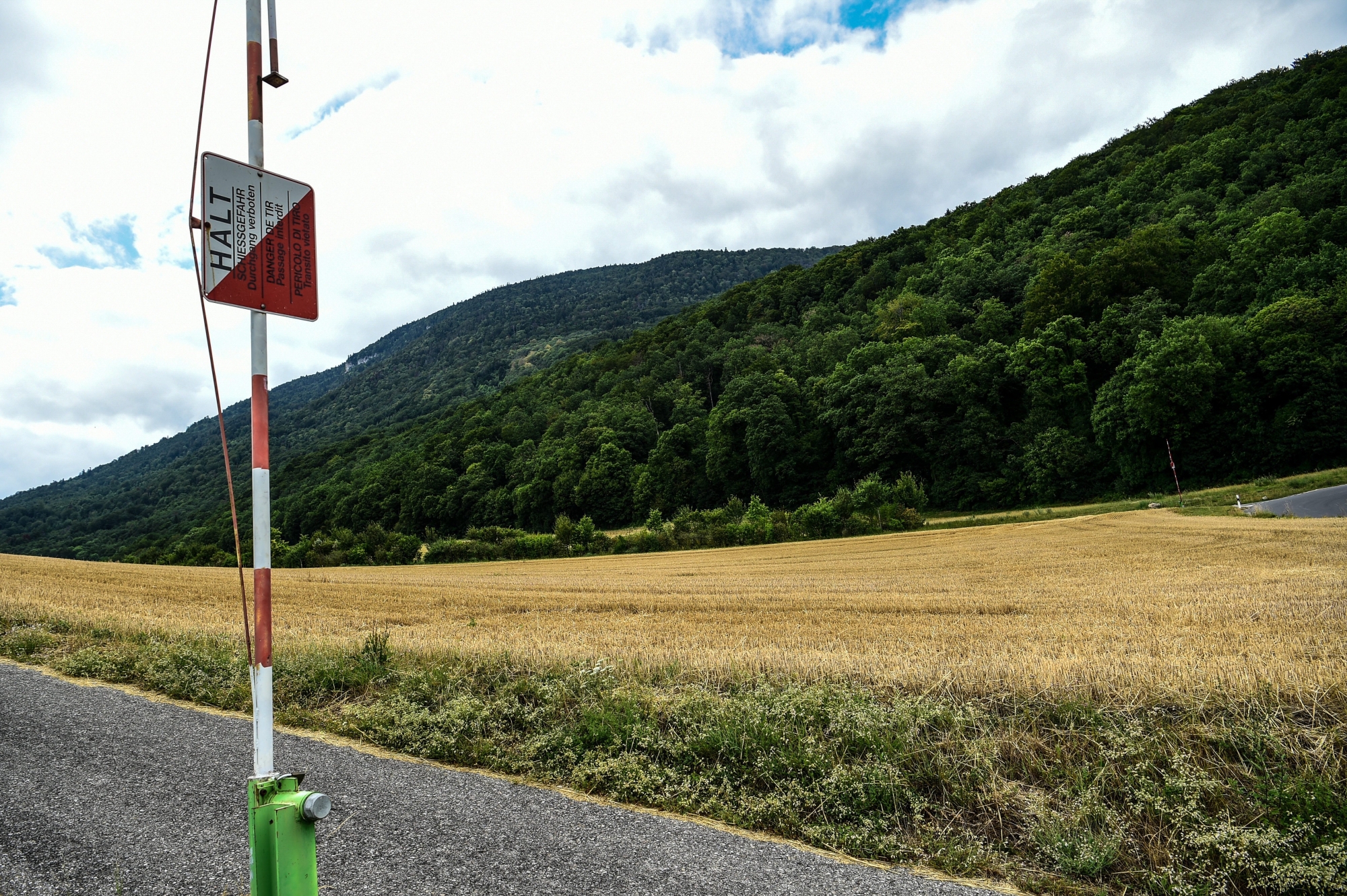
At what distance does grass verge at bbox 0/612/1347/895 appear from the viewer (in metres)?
4.48

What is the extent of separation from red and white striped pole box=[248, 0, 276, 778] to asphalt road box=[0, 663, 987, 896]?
5.57 feet

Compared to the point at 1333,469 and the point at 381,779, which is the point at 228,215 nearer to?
the point at 381,779

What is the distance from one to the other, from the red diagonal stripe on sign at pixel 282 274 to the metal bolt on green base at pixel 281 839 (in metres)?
2.31

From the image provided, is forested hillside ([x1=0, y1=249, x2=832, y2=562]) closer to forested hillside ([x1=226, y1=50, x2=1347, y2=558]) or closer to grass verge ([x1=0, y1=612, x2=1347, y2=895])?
forested hillside ([x1=226, y1=50, x2=1347, y2=558])

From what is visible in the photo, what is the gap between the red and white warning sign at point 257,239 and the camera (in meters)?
3.47

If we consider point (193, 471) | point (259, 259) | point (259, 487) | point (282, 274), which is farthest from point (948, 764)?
point (193, 471)

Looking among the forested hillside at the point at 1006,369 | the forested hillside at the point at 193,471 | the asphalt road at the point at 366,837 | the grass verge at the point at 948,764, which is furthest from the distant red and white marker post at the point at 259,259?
the forested hillside at the point at 193,471

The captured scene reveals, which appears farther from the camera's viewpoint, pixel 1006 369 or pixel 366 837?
pixel 1006 369

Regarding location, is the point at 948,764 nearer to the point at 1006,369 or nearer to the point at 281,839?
the point at 281,839

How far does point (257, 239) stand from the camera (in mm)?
3631

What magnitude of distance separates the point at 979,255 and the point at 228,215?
10751cm

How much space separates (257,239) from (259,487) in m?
1.31

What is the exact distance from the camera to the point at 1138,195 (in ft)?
289

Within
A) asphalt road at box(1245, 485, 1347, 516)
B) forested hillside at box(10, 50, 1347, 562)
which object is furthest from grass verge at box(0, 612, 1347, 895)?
forested hillside at box(10, 50, 1347, 562)
